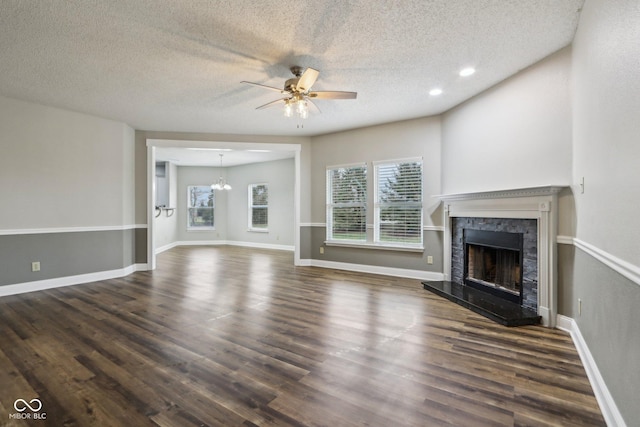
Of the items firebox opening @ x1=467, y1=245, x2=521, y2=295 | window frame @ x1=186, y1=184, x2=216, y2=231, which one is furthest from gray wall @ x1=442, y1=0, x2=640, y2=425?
window frame @ x1=186, y1=184, x2=216, y2=231

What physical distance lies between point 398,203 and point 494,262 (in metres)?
1.83

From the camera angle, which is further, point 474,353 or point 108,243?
point 108,243

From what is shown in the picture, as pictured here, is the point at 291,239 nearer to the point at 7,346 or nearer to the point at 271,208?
the point at 271,208

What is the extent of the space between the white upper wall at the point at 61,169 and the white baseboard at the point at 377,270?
3.67 metres

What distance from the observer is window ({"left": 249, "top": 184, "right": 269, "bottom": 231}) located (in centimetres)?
949

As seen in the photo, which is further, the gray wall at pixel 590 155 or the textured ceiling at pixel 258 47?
the textured ceiling at pixel 258 47

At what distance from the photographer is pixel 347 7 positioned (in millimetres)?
2309

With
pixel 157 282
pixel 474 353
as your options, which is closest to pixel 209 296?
pixel 157 282

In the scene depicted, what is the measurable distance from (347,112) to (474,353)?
366 centimetres

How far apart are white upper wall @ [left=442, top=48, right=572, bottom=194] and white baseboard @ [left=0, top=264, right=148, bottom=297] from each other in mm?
5794

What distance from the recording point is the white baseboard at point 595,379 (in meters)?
1.59

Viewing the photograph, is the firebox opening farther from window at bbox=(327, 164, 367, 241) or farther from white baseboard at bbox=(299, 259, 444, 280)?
window at bbox=(327, 164, 367, 241)

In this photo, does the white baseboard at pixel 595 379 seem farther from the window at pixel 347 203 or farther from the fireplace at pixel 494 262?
the window at pixel 347 203

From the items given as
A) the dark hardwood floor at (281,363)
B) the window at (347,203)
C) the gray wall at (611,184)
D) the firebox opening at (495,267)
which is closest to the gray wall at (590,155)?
the gray wall at (611,184)
